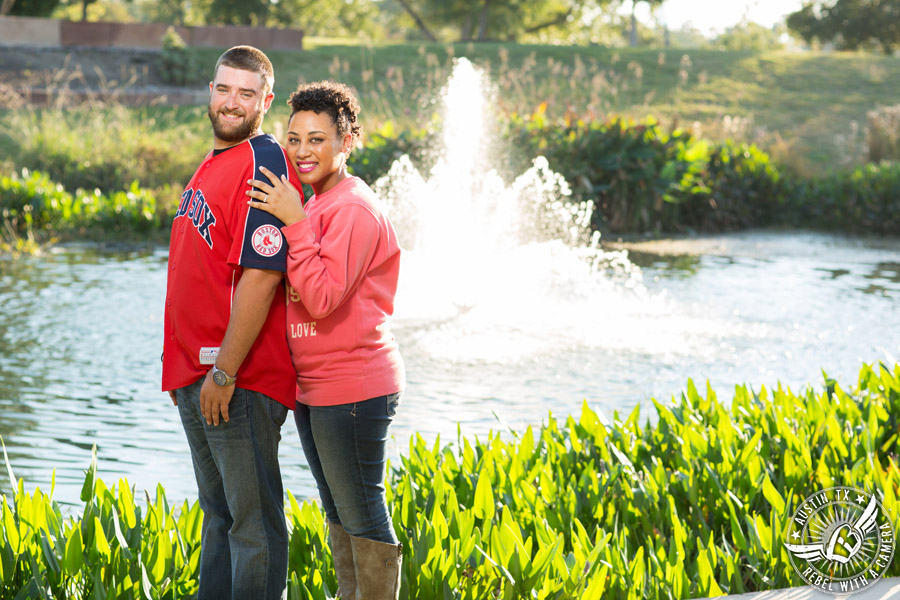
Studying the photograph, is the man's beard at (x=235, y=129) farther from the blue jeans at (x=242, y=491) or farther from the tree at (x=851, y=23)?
the tree at (x=851, y=23)

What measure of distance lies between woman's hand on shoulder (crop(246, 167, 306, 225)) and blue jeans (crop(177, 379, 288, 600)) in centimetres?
48

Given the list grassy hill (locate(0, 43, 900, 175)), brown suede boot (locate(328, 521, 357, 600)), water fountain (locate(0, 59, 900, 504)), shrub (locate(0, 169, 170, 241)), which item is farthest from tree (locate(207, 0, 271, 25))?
brown suede boot (locate(328, 521, 357, 600))

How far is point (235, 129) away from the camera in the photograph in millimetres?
2490

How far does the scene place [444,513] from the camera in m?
3.27

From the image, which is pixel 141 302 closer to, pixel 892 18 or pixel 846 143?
pixel 846 143

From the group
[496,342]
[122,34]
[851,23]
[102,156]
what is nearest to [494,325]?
[496,342]

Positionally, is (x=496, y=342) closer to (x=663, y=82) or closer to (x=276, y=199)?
(x=276, y=199)

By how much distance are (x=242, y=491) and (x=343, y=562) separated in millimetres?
491

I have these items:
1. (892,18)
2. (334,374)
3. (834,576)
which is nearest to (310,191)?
(334,374)

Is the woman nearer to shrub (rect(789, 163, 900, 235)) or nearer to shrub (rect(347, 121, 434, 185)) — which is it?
shrub (rect(347, 121, 434, 185))

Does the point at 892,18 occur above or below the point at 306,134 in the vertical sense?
above

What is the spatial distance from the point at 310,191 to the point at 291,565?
1.20m

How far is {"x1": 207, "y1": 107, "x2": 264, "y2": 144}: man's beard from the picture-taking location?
2488 millimetres

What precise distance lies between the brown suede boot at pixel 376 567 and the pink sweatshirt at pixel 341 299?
0.43 m
